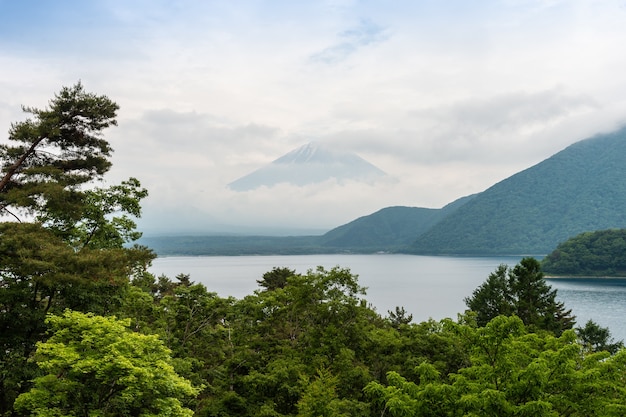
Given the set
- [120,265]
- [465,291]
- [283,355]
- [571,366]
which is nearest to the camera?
[571,366]

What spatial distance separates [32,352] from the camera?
44.4 feet

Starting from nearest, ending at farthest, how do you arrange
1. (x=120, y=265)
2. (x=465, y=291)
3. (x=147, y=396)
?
1. (x=147, y=396)
2. (x=120, y=265)
3. (x=465, y=291)

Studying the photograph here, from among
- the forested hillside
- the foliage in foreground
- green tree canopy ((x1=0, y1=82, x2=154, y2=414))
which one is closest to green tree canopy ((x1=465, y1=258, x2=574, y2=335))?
the forested hillside

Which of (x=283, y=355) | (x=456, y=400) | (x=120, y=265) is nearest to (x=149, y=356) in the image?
(x=120, y=265)

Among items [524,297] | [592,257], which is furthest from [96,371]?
[592,257]

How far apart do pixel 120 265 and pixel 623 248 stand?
390 ft

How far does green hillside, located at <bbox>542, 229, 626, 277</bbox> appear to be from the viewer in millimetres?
103062

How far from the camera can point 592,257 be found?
348 ft

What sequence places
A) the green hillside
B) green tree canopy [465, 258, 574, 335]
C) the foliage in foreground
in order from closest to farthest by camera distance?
the foliage in foreground, green tree canopy [465, 258, 574, 335], the green hillside

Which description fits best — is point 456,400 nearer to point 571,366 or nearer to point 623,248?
point 571,366

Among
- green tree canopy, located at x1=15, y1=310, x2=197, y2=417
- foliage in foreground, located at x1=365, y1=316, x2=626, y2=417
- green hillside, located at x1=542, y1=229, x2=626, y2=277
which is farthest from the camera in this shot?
green hillside, located at x1=542, y1=229, x2=626, y2=277

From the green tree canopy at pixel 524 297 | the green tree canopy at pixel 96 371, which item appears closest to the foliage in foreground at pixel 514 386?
the green tree canopy at pixel 96 371

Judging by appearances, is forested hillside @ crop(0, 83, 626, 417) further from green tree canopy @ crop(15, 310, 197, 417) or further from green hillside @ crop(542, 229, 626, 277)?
green hillside @ crop(542, 229, 626, 277)

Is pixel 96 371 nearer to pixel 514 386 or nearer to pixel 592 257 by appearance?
pixel 514 386
